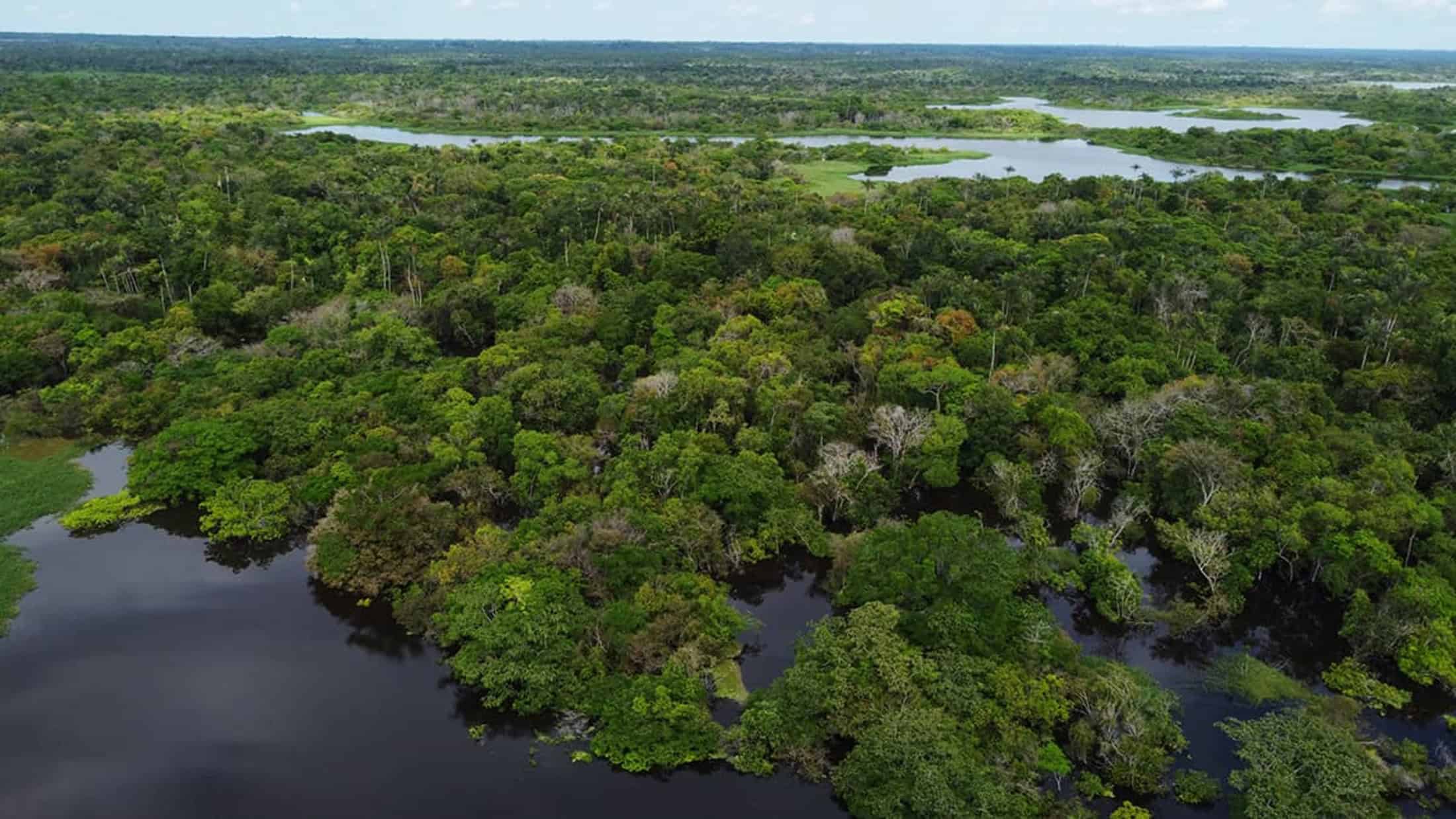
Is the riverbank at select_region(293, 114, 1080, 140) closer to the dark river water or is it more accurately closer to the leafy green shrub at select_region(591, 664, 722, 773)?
the dark river water

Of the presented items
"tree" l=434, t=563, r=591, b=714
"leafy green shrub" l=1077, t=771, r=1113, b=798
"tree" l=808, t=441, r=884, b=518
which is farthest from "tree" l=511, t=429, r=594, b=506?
"leafy green shrub" l=1077, t=771, r=1113, b=798

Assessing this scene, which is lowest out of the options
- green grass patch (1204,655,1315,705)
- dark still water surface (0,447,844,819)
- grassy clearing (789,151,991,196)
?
dark still water surface (0,447,844,819)

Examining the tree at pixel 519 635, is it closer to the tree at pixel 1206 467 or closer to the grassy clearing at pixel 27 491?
the grassy clearing at pixel 27 491

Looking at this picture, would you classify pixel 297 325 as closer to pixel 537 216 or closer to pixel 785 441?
pixel 537 216

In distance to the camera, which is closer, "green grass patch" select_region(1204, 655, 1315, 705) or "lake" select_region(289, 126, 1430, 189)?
"green grass patch" select_region(1204, 655, 1315, 705)

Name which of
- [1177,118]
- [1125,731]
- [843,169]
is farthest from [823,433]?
[1177,118]

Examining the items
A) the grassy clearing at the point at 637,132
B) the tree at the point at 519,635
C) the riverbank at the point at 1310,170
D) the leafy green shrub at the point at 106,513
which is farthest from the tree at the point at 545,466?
the riverbank at the point at 1310,170

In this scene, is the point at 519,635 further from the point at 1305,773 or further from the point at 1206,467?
the point at 1206,467

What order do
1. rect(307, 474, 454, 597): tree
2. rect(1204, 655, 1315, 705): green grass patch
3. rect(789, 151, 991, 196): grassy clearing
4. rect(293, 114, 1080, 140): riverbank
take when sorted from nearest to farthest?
rect(1204, 655, 1315, 705): green grass patch → rect(307, 474, 454, 597): tree → rect(789, 151, 991, 196): grassy clearing → rect(293, 114, 1080, 140): riverbank
